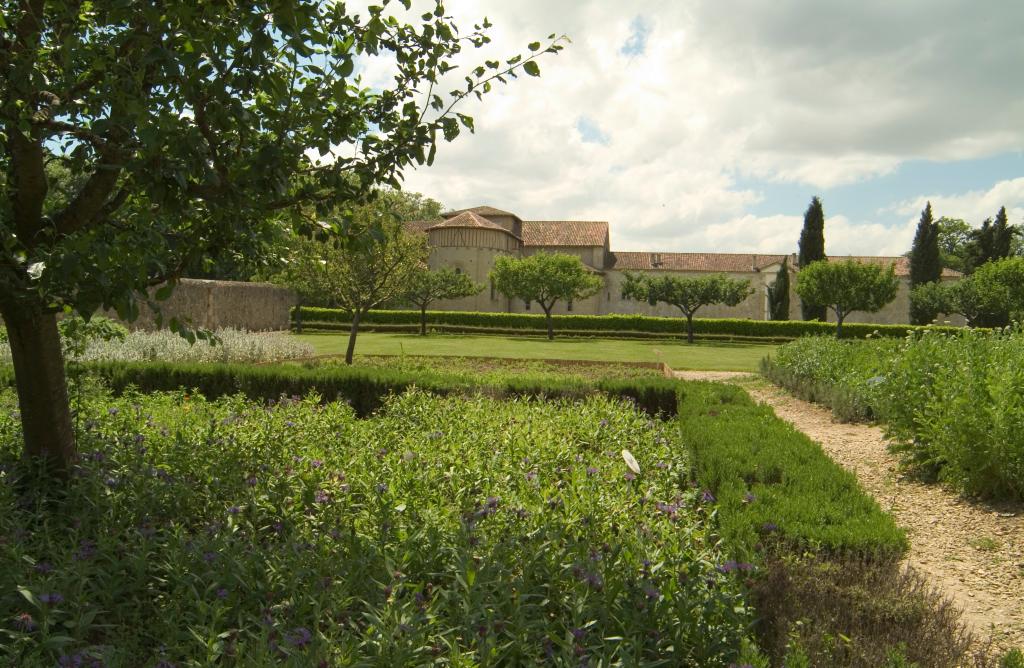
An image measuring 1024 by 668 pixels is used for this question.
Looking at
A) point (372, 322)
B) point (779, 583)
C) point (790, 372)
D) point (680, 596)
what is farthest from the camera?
point (372, 322)

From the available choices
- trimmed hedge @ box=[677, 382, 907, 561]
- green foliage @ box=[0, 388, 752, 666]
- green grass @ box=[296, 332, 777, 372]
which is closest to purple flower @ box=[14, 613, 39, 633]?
green foliage @ box=[0, 388, 752, 666]

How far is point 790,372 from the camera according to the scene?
14078 millimetres

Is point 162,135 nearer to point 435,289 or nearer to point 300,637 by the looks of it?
point 300,637

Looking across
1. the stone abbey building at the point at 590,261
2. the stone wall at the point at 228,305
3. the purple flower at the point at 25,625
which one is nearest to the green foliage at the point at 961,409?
the purple flower at the point at 25,625

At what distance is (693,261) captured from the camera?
57.8m

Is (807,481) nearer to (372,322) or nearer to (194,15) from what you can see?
(194,15)

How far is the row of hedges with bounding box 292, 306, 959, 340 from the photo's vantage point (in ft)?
121

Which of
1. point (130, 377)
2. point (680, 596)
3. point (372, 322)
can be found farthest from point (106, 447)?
point (372, 322)

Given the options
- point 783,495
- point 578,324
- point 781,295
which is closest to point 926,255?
point 781,295

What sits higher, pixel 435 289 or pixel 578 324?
pixel 435 289

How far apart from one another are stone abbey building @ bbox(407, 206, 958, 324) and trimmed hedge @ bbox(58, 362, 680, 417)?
38412mm

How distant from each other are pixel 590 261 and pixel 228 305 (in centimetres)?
3242

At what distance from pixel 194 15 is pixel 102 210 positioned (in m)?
1.95

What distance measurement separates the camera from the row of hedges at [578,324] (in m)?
36.8
